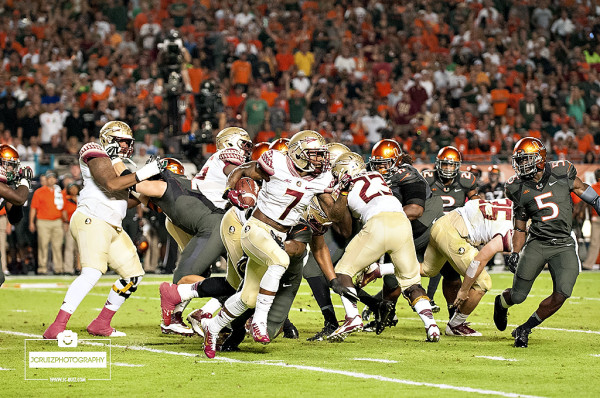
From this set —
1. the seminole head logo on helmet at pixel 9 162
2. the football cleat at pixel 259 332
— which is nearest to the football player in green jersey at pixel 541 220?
the football cleat at pixel 259 332

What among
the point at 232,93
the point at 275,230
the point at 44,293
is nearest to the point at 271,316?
the point at 275,230

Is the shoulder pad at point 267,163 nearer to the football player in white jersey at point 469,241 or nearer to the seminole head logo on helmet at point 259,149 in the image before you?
the seminole head logo on helmet at point 259,149

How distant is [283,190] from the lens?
741 cm

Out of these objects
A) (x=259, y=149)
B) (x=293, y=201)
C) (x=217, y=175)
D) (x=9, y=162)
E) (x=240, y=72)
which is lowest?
(x=293, y=201)

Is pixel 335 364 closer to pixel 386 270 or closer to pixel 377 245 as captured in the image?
pixel 377 245

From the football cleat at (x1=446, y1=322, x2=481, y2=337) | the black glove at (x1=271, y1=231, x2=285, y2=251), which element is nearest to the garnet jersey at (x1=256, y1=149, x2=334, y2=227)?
the black glove at (x1=271, y1=231, x2=285, y2=251)

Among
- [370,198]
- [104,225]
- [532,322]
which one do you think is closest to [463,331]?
[532,322]

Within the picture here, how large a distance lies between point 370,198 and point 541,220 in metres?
1.43

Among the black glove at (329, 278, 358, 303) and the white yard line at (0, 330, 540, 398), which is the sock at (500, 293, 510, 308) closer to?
the black glove at (329, 278, 358, 303)

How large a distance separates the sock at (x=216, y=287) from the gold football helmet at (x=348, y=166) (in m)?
1.54

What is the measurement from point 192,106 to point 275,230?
1035 centimetres

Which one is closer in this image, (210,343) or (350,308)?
(210,343)

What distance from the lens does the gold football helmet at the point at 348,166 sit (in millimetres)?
8859

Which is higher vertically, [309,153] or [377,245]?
[309,153]
